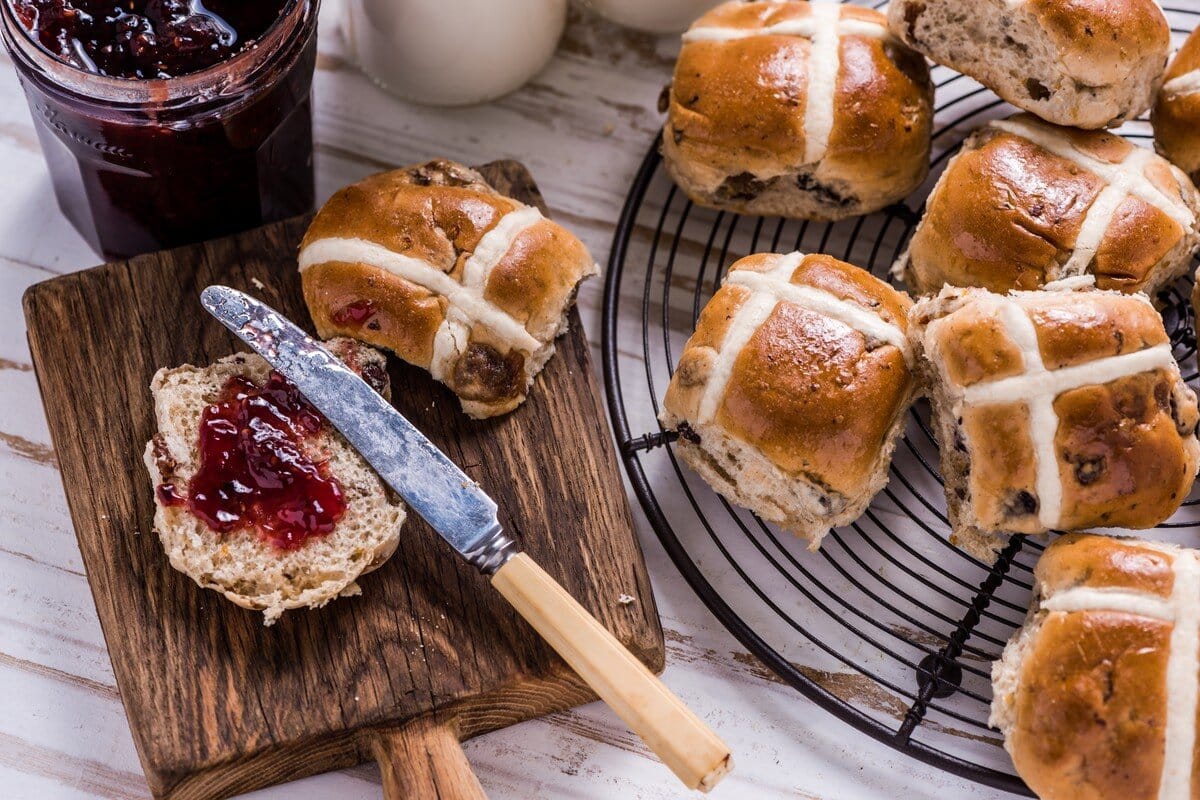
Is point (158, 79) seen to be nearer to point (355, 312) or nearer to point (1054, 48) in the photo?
point (355, 312)

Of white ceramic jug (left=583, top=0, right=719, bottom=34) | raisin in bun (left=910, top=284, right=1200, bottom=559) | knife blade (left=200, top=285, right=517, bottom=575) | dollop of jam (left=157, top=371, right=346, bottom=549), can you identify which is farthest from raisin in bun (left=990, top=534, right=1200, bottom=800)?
white ceramic jug (left=583, top=0, right=719, bottom=34)

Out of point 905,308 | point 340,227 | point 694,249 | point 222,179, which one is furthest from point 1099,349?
point 222,179

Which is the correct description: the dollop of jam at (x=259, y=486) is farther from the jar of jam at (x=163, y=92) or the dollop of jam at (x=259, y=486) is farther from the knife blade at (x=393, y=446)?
the jar of jam at (x=163, y=92)

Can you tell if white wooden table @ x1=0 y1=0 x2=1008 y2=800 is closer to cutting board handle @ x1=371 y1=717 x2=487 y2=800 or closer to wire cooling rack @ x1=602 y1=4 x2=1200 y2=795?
wire cooling rack @ x1=602 y1=4 x2=1200 y2=795

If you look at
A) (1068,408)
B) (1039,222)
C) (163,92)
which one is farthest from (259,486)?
(1039,222)

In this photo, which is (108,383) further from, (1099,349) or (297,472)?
(1099,349)
